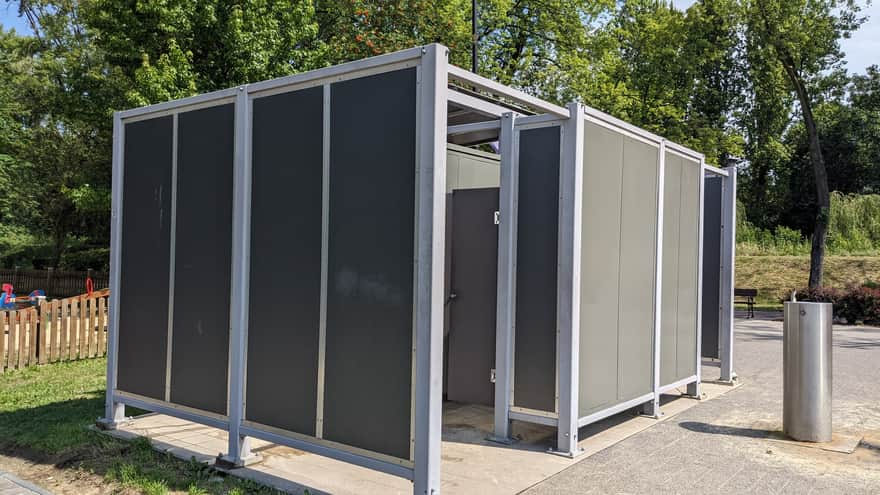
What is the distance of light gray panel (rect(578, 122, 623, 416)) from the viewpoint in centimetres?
577

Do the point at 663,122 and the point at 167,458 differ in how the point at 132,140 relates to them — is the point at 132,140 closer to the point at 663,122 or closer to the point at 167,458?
the point at 167,458

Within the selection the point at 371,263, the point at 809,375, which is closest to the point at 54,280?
the point at 371,263

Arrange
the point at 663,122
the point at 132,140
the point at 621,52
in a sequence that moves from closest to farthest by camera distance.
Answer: the point at 132,140
the point at 663,122
the point at 621,52

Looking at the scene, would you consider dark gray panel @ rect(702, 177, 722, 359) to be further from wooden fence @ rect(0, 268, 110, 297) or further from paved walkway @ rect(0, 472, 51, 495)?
wooden fence @ rect(0, 268, 110, 297)

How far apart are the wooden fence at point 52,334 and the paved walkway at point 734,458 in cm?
807

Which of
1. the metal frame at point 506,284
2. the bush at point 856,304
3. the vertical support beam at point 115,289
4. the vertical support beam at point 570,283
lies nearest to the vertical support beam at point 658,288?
the vertical support beam at point 570,283

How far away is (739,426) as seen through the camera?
6.61 meters

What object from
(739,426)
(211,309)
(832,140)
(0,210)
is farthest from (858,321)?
(0,210)

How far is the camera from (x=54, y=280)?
Answer: 23.5 meters

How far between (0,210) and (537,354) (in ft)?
89.8

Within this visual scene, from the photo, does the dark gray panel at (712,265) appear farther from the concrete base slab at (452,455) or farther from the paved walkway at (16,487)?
the paved walkway at (16,487)

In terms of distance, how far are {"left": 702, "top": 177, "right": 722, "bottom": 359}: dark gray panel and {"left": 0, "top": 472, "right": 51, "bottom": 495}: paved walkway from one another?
780cm

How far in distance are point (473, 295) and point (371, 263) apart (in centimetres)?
284

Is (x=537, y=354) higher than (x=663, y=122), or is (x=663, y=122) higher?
(x=663, y=122)
